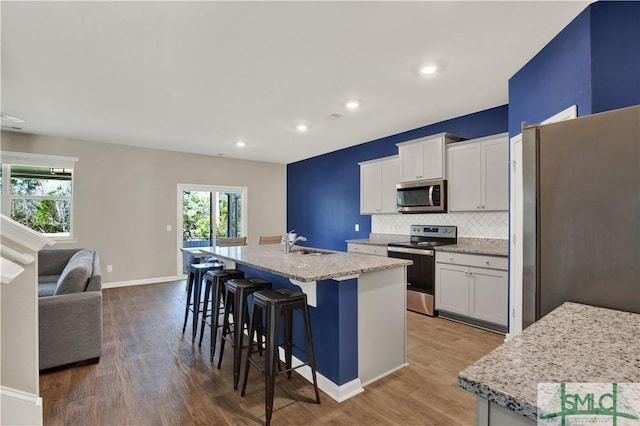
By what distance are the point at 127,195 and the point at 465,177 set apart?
5725 millimetres

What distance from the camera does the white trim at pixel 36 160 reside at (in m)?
4.78

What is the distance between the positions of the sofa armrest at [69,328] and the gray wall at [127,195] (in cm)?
327

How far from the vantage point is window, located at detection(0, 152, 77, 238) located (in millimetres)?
4840

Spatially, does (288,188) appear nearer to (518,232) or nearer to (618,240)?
(518,232)

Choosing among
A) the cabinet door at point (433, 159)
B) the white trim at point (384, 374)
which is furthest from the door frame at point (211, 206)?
the white trim at point (384, 374)

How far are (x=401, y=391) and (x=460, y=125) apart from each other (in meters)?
3.47

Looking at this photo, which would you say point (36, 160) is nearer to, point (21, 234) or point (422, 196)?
point (21, 234)

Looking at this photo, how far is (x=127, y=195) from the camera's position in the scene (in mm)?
5742

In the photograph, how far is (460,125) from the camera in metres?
4.25

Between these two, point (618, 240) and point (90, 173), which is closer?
point (618, 240)

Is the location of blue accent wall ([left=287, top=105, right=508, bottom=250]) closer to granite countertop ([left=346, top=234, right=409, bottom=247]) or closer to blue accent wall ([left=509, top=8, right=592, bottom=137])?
granite countertop ([left=346, top=234, right=409, bottom=247])

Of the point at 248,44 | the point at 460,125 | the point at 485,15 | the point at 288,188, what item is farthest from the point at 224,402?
the point at 288,188

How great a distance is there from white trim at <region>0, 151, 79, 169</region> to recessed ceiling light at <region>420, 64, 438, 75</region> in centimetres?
562
